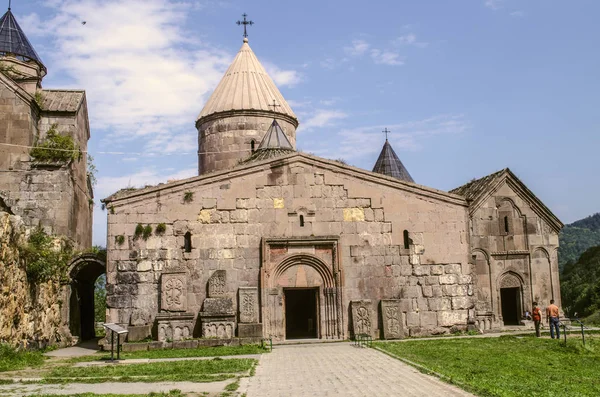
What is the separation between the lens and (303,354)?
12.8 meters

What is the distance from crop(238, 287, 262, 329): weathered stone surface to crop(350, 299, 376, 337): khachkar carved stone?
247cm

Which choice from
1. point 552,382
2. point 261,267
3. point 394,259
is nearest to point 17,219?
point 261,267

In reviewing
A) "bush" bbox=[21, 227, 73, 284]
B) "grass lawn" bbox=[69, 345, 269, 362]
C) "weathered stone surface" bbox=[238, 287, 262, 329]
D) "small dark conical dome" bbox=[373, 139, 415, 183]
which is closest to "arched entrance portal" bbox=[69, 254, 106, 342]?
"bush" bbox=[21, 227, 73, 284]

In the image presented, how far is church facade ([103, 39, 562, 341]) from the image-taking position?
15.5 m

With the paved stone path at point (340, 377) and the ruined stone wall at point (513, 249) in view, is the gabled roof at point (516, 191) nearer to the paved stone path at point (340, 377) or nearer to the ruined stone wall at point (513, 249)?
the ruined stone wall at point (513, 249)

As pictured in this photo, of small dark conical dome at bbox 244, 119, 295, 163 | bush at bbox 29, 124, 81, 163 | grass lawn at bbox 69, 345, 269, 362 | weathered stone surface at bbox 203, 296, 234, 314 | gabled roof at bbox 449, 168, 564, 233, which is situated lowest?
grass lawn at bbox 69, 345, 269, 362

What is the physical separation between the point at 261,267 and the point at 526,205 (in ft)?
29.5

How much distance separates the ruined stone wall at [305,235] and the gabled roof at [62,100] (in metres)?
4.40

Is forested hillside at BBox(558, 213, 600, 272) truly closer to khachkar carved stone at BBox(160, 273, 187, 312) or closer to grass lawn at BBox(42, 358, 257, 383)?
khachkar carved stone at BBox(160, 273, 187, 312)

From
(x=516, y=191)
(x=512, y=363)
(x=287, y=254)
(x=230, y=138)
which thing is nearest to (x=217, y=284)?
(x=287, y=254)

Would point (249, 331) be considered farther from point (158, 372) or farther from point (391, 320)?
point (158, 372)

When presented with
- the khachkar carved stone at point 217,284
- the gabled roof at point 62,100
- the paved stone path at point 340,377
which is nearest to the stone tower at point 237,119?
the gabled roof at point 62,100

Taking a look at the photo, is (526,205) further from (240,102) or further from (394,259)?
(240,102)

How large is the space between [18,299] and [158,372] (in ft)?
15.2
